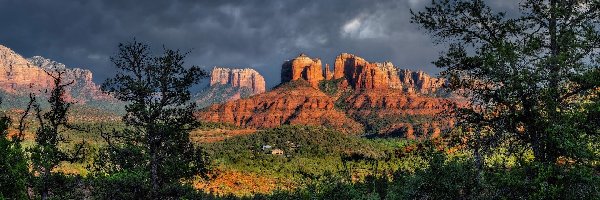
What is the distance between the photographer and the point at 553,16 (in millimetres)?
17203

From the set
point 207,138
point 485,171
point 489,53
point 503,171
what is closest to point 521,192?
point 503,171

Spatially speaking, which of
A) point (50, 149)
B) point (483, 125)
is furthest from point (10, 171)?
point (483, 125)

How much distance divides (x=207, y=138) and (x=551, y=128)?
161 meters

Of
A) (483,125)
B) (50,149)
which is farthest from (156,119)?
(483,125)

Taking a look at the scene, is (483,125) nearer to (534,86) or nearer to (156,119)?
(534,86)

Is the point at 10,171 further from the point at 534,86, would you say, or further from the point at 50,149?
the point at 534,86

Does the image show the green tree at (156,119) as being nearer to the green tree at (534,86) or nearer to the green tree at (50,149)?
the green tree at (50,149)

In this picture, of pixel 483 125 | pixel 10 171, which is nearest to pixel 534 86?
pixel 483 125

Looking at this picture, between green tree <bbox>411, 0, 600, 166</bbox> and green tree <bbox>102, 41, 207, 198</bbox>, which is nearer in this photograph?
green tree <bbox>411, 0, 600, 166</bbox>

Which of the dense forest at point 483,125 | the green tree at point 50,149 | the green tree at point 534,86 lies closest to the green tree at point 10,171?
the dense forest at point 483,125

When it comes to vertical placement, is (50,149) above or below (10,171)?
above

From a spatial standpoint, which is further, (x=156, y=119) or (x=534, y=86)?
(x=156, y=119)

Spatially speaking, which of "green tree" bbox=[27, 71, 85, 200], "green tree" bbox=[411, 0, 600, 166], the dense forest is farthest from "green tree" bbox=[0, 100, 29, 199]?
"green tree" bbox=[411, 0, 600, 166]

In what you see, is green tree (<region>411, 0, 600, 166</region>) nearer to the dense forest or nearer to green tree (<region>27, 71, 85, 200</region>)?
the dense forest
